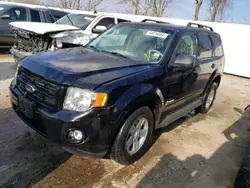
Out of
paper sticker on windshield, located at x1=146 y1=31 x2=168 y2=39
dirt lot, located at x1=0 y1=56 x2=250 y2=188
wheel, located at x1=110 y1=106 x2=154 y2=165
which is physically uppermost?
paper sticker on windshield, located at x1=146 y1=31 x2=168 y2=39

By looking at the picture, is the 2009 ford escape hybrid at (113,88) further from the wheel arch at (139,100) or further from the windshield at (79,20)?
the windshield at (79,20)

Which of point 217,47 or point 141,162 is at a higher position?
point 217,47

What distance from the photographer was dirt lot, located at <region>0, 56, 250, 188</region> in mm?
2930

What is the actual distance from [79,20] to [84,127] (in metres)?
6.50

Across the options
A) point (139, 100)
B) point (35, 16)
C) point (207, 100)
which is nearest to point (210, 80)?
point (207, 100)

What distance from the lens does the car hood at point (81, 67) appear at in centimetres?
268

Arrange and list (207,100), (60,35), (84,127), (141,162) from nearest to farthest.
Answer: (84,127) → (141,162) → (207,100) → (60,35)

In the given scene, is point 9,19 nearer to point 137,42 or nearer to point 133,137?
point 137,42

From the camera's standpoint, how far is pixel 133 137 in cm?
326

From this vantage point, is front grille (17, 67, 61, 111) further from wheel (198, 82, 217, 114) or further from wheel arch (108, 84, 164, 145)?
wheel (198, 82, 217, 114)

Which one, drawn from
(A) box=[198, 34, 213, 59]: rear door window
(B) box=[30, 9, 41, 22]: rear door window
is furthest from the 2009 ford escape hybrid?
(B) box=[30, 9, 41, 22]: rear door window

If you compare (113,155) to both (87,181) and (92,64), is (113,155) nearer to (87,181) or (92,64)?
(87,181)

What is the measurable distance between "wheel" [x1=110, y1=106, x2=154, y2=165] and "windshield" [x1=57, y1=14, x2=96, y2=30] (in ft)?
17.8

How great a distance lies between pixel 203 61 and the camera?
4.70 m
